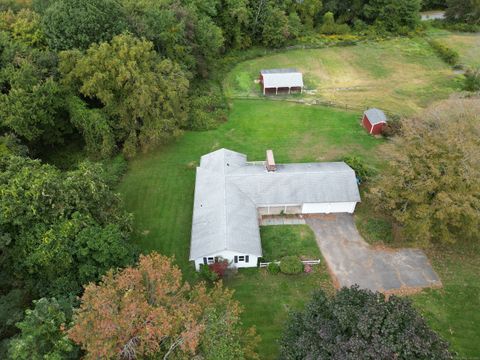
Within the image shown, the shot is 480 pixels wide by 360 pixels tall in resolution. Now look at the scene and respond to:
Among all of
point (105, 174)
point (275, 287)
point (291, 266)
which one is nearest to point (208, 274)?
point (275, 287)

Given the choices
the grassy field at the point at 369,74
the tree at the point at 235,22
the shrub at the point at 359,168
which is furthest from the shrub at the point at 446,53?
the shrub at the point at 359,168

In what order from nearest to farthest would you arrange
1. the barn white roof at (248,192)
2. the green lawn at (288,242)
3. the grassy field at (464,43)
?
the barn white roof at (248,192) < the green lawn at (288,242) < the grassy field at (464,43)

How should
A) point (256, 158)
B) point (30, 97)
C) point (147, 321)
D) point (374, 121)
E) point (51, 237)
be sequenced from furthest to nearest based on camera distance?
point (374, 121) → point (256, 158) → point (30, 97) → point (51, 237) → point (147, 321)

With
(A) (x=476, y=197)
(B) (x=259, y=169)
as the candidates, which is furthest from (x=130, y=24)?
(A) (x=476, y=197)

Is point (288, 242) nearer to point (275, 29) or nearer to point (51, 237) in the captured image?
point (51, 237)

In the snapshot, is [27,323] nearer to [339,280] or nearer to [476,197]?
[339,280]

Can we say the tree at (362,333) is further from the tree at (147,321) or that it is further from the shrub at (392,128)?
the shrub at (392,128)
